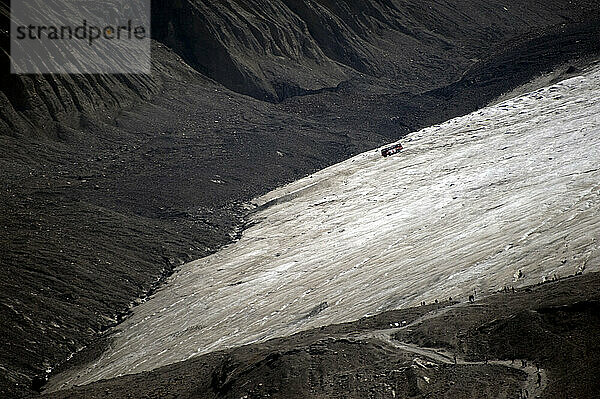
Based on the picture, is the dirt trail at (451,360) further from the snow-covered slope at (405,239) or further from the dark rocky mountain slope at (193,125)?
the dark rocky mountain slope at (193,125)

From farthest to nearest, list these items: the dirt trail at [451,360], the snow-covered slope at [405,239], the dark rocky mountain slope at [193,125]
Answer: the dark rocky mountain slope at [193,125], the snow-covered slope at [405,239], the dirt trail at [451,360]

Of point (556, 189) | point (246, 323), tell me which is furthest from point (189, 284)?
point (556, 189)

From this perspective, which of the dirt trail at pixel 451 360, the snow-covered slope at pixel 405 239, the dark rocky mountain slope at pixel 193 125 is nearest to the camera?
the dirt trail at pixel 451 360

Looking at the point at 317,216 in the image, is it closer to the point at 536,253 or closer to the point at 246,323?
the point at 246,323

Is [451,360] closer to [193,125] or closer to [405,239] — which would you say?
[405,239]

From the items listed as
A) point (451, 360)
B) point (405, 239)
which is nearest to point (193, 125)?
point (405, 239)

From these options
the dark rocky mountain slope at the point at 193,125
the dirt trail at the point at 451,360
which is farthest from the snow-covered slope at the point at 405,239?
the dirt trail at the point at 451,360

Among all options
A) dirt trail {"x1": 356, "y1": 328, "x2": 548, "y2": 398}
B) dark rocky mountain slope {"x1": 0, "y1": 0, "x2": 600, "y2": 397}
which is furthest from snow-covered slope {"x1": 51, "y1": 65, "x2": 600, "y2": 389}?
dirt trail {"x1": 356, "y1": 328, "x2": 548, "y2": 398}

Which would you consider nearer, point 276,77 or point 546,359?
point 546,359
